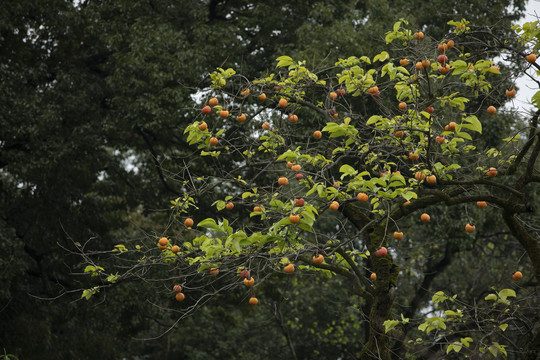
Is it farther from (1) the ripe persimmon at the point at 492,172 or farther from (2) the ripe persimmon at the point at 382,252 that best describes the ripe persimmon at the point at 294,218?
(1) the ripe persimmon at the point at 492,172

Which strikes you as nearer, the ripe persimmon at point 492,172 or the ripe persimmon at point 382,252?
the ripe persimmon at point 382,252

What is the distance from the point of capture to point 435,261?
39.3 feet

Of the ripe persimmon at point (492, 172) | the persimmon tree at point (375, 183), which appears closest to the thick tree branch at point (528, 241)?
the persimmon tree at point (375, 183)

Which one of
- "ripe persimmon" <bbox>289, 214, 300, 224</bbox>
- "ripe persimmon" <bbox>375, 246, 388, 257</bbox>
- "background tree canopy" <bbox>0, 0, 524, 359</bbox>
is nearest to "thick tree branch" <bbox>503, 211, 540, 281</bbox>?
"ripe persimmon" <bbox>375, 246, 388, 257</bbox>

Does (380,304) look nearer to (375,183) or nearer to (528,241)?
(528,241)

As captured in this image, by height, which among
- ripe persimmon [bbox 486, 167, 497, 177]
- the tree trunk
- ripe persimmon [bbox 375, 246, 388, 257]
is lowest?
the tree trunk

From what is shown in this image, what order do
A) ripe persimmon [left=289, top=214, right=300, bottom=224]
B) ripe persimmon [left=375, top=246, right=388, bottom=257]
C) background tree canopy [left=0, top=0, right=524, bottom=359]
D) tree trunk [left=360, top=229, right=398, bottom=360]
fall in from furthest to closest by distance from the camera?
background tree canopy [left=0, top=0, right=524, bottom=359], tree trunk [left=360, top=229, right=398, bottom=360], ripe persimmon [left=375, top=246, right=388, bottom=257], ripe persimmon [left=289, top=214, right=300, bottom=224]

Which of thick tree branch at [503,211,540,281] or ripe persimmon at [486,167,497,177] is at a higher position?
ripe persimmon at [486,167,497,177]

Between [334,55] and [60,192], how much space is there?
4.77 metres

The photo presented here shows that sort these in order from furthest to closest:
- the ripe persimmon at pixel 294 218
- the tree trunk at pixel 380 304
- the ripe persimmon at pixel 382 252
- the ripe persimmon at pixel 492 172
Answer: the tree trunk at pixel 380 304 → the ripe persimmon at pixel 492 172 → the ripe persimmon at pixel 382 252 → the ripe persimmon at pixel 294 218

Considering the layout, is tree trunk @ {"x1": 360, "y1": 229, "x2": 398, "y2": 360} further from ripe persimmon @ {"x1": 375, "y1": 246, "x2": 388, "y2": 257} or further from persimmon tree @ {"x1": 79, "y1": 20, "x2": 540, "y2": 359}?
ripe persimmon @ {"x1": 375, "y1": 246, "x2": 388, "y2": 257}

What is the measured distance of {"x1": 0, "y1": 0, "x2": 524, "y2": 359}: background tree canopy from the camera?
26.6ft

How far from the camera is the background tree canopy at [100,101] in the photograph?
810cm

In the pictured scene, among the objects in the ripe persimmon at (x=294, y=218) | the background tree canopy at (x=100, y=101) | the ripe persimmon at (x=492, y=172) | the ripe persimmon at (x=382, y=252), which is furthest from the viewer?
the background tree canopy at (x=100, y=101)
